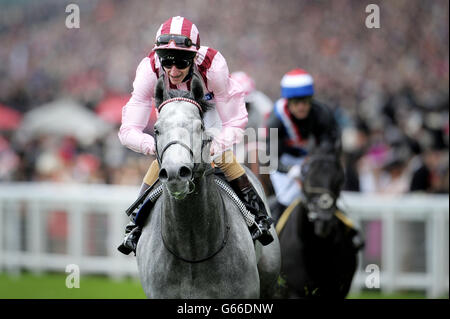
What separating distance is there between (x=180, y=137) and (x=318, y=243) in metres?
3.41

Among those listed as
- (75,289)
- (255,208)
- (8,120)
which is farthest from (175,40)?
(8,120)

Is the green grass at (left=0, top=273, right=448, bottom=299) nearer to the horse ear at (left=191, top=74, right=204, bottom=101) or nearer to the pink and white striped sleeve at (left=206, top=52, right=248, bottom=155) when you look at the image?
the pink and white striped sleeve at (left=206, top=52, right=248, bottom=155)

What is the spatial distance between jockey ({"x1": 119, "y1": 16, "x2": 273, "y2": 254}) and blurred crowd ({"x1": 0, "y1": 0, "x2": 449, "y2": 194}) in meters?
6.22

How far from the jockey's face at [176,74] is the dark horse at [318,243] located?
2610 millimetres

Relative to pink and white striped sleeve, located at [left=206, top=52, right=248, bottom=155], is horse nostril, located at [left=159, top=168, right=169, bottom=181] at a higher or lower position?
lower

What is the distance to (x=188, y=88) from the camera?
520 cm

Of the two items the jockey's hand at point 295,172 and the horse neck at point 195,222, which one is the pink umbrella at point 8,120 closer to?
the jockey's hand at point 295,172

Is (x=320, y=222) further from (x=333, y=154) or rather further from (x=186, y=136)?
(x=186, y=136)

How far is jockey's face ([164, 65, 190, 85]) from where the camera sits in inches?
196

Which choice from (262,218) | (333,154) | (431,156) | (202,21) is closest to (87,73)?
(202,21)

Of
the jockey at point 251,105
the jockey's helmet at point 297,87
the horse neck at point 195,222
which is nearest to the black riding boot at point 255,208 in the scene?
the horse neck at point 195,222

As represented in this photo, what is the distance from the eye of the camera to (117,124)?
60.0 feet

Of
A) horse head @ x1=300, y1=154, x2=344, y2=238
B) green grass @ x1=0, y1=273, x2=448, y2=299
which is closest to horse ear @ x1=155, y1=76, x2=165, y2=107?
horse head @ x1=300, y1=154, x2=344, y2=238

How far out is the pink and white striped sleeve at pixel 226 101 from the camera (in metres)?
5.25
